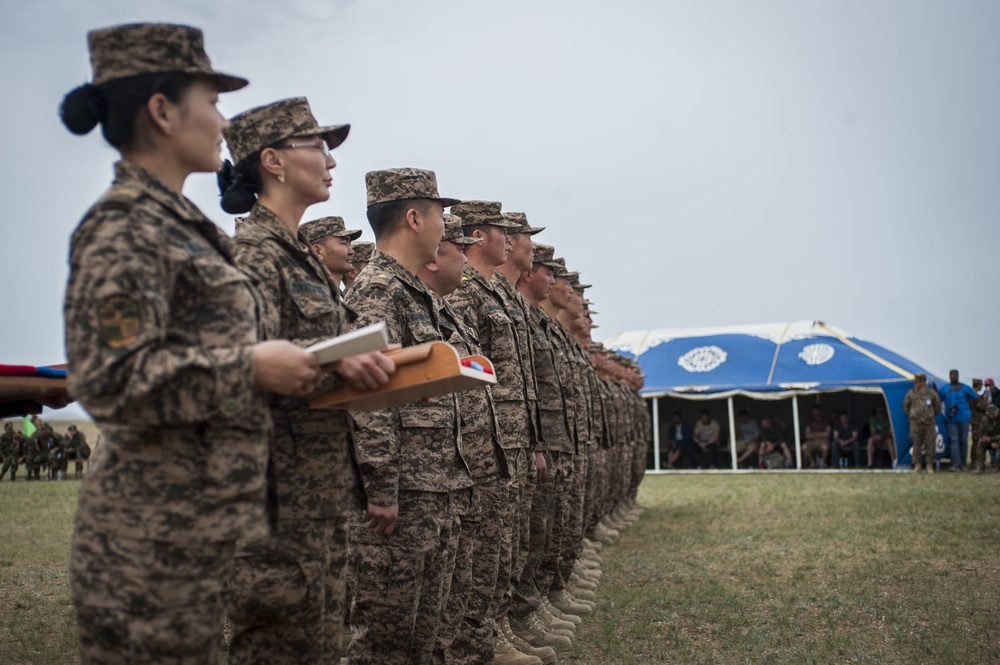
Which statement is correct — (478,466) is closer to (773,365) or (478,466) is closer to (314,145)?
(314,145)

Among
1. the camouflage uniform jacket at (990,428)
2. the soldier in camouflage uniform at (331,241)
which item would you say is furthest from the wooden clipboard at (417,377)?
the camouflage uniform jacket at (990,428)

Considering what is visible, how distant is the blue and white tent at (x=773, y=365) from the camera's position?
21.4 m

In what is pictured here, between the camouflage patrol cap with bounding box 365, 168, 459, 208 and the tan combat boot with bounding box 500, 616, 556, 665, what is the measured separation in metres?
2.56

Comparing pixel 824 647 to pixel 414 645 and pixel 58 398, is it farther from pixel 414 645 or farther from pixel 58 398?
pixel 58 398

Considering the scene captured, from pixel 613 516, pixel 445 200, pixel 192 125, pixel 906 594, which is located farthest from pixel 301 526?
pixel 613 516

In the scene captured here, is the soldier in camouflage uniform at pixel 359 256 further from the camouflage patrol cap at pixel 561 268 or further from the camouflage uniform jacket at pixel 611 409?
the camouflage uniform jacket at pixel 611 409

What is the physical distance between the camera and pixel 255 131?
316 cm

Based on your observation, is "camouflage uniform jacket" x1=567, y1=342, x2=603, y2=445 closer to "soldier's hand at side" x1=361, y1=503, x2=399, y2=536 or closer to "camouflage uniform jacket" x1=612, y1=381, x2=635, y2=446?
"camouflage uniform jacket" x1=612, y1=381, x2=635, y2=446

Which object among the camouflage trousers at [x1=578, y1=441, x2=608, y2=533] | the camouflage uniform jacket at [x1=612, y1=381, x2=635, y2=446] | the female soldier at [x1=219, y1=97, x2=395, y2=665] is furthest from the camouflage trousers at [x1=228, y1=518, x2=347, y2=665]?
the camouflage uniform jacket at [x1=612, y1=381, x2=635, y2=446]

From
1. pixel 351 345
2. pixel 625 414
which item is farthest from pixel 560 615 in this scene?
pixel 625 414

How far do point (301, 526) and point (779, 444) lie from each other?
22.1m

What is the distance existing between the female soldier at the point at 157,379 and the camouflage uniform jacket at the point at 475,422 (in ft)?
7.19

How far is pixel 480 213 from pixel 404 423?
243 centimetres

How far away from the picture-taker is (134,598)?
2109 millimetres
